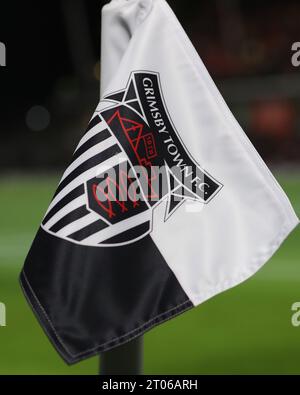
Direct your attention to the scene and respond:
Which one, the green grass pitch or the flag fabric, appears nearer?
the flag fabric

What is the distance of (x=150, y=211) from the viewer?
142 cm

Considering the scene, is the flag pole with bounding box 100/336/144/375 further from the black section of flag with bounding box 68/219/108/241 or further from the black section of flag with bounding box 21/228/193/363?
the black section of flag with bounding box 68/219/108/241

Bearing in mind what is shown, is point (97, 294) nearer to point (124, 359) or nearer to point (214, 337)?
point (124, 359)

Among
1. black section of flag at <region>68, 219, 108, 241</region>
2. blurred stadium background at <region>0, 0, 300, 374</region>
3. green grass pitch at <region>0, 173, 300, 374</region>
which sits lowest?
green grass pitch at <region>0, 173, 300, 374</region>

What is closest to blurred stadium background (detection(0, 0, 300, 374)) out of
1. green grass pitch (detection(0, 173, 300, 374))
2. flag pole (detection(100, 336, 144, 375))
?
green grass pitch (detection(0, 173, 300, 374))

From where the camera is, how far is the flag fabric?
4.61 feet

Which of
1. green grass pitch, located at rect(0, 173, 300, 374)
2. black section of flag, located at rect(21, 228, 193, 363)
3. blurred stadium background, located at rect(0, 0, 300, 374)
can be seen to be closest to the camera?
black section of flag, located at rect(21, 228, 193, 363)

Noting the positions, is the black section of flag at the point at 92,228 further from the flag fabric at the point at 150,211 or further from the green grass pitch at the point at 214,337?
the green grass pitch at the point at 214,337

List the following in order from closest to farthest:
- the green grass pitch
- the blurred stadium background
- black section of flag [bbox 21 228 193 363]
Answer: black section of flag [bbox 21 228 193 363] → the green grass pitch → the blurred stadium background

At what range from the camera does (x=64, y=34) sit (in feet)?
83.5

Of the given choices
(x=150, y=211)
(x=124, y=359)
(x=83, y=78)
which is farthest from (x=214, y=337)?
(x=83, y=78)

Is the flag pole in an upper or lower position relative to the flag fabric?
lower

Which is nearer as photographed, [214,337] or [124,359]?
[124,359]

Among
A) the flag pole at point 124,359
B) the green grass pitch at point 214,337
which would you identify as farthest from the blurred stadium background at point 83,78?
the flag pole at point 124,359
